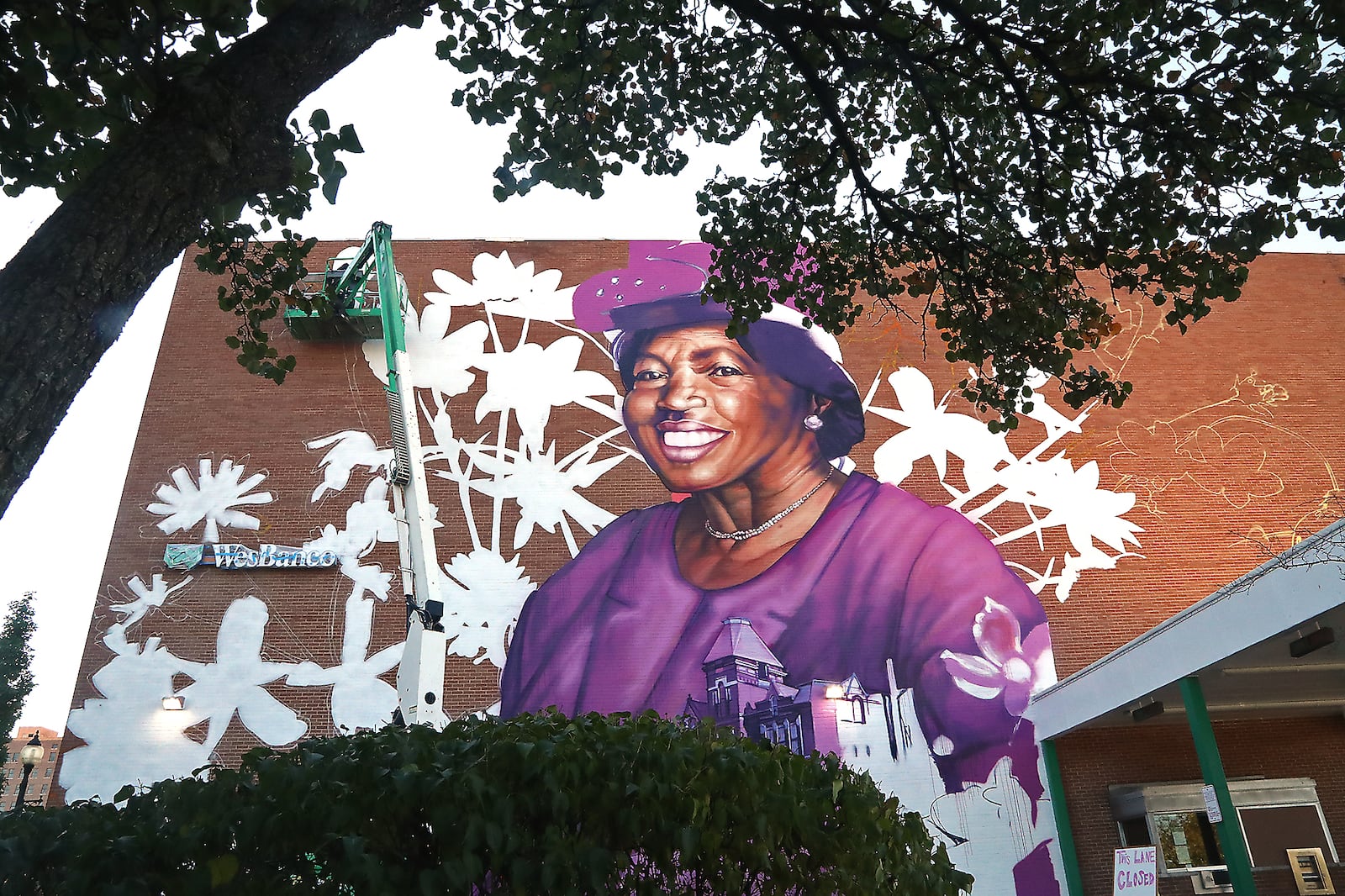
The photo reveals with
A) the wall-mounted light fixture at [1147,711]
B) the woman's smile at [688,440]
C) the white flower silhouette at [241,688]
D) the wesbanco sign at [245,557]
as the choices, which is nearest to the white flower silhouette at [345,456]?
the wesbanco sign at [245,557]

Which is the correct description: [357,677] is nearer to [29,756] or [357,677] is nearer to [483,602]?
[483,602]

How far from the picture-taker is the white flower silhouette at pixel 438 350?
17297 millimetres

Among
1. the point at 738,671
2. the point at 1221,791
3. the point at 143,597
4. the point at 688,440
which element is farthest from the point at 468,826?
the point at 143,597

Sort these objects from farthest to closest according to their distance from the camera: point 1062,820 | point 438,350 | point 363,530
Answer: point 438,350 → point 363,530 → point 1062,820

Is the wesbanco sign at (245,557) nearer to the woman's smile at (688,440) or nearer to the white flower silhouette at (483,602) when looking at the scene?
the white flower silhouette at (483,602)

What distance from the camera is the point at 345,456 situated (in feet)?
54.5

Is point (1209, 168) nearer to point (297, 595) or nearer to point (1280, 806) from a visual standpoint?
point (1280, 806)

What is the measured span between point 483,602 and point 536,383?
4.20 metres

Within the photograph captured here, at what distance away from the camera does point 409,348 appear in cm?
1734

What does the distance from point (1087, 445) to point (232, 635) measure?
15.0 m

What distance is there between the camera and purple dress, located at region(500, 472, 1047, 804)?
15.0 metres

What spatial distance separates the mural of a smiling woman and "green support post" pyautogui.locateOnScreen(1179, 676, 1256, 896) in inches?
155

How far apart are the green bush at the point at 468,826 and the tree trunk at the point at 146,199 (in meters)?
1.29

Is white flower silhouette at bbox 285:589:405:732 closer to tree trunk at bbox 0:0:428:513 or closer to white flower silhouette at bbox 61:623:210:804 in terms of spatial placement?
white flower silhouette at bbox 61:623:210:804
